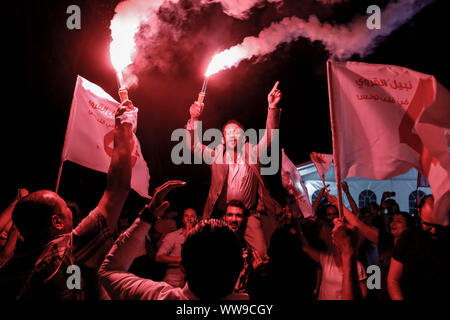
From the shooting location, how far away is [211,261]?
6.23 ft

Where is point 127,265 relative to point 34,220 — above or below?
below

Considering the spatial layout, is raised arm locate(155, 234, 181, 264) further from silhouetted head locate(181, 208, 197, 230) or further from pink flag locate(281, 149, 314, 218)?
pink flag locate(281, 149, 314, 218)

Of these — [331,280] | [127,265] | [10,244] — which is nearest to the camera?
[127,265]

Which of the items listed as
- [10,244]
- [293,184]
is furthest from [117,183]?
[293,184]

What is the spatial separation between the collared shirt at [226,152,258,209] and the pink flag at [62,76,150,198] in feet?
4.61

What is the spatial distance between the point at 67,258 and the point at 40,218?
0.40 metres

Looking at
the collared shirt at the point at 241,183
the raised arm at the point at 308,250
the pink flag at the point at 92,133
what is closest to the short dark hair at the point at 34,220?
the pink flag at the point at 92,133

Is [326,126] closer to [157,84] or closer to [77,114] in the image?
[157,84]

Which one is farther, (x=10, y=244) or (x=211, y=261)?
(x=10, y=244)

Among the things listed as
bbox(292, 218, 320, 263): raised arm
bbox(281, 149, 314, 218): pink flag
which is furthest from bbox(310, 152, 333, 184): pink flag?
bbox(292, 218, 320, 263): raised arm

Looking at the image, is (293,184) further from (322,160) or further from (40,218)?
(40,218)

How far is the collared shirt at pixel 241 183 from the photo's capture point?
565 cm

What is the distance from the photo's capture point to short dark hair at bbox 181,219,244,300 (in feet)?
6.24

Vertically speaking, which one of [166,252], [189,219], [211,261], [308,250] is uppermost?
[211,261]
